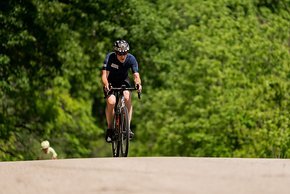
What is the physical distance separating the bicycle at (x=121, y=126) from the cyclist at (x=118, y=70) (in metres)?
0.09

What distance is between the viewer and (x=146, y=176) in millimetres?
9641

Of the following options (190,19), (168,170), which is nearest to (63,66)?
(190,19)

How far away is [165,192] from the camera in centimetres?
880

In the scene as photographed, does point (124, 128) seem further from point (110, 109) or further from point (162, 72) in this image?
point (162, 72)

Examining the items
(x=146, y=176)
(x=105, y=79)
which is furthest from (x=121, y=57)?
(x=146, y=176)

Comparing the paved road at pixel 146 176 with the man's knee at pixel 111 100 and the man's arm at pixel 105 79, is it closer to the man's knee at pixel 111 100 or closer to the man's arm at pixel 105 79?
the man's arm at pixel 105 79

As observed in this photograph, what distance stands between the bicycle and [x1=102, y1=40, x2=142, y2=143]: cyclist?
86mm

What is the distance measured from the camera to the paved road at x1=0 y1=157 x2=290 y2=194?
8984mm

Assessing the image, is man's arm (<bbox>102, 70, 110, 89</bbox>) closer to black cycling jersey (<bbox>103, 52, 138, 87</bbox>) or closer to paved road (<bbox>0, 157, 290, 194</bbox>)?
black cycling jersey (<bbox>103, 52, 138, 87</bbox>)

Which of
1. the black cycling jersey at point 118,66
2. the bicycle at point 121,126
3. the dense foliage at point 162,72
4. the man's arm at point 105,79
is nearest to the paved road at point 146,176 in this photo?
the man's arm at point 105,79

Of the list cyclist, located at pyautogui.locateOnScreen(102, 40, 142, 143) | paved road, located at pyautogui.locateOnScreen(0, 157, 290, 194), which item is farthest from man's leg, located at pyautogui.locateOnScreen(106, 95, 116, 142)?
paved road, located at pyautogui.locateOnScreen(0, 157, 290, 194)

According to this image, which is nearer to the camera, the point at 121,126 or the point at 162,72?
the point at 121,126

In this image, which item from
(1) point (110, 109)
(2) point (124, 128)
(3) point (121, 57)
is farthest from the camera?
(1) point (110, 109)

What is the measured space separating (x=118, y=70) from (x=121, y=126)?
792 millimetres
